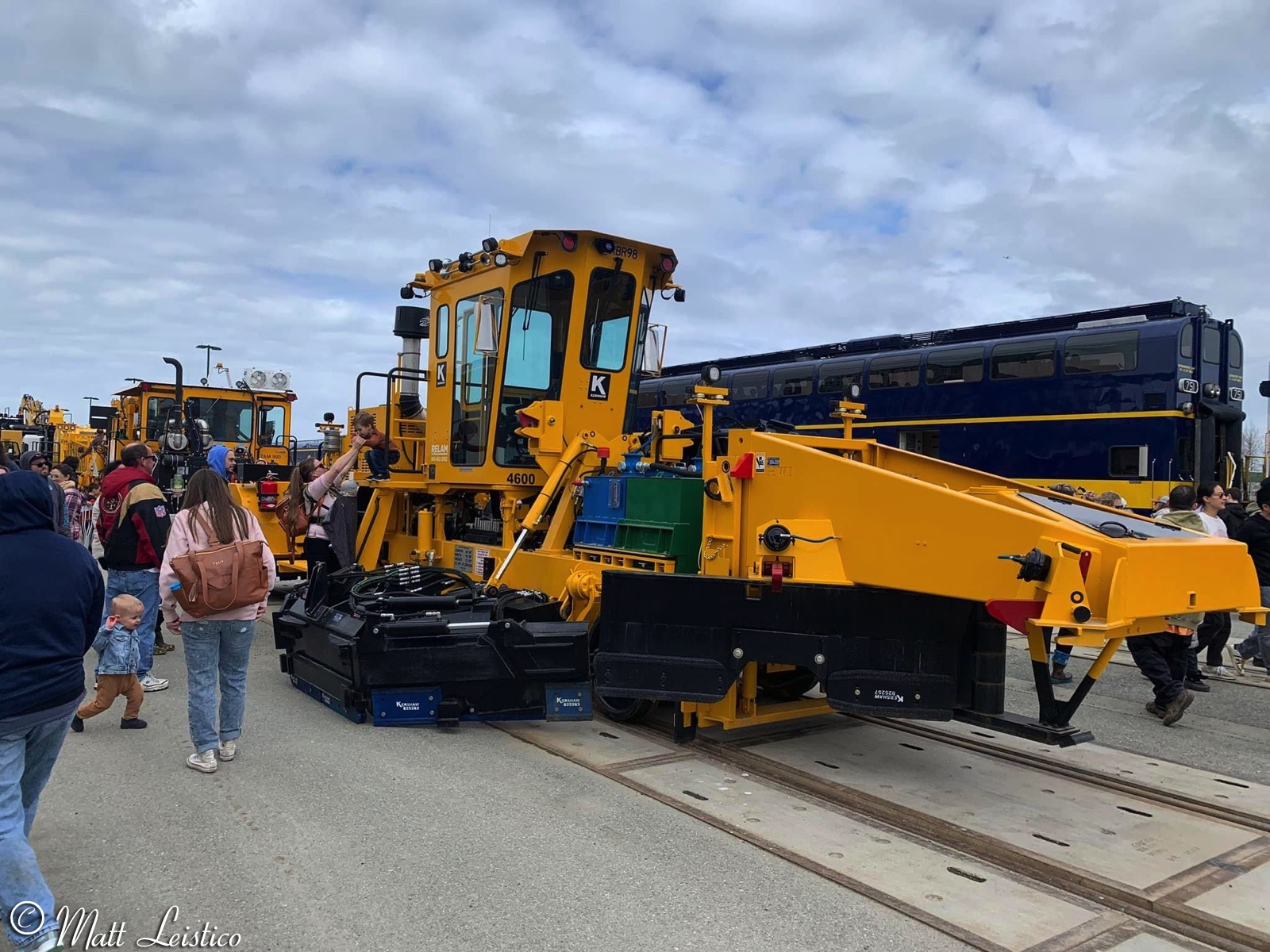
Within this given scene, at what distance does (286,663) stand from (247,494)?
4.34 metres

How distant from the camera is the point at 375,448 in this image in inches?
355

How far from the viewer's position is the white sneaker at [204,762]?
5031mm

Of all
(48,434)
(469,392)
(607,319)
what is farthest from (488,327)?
(48,434)

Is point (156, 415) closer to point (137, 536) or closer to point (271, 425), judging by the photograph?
point (271, 425)

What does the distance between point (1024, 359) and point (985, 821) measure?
533 inches

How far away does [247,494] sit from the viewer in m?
10.9


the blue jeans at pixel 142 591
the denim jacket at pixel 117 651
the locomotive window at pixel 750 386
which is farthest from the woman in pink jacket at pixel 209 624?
the locomotive window at pixel 750 386

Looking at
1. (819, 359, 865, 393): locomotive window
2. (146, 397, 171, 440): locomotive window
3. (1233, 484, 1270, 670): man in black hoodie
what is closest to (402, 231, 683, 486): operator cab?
(1233, 484, 1270, 670): man in black hoodie

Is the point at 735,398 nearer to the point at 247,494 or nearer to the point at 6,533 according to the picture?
the point at 247,494

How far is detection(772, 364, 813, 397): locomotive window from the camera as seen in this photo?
66.8 feet

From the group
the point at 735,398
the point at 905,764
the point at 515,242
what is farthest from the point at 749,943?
the point at 735,398

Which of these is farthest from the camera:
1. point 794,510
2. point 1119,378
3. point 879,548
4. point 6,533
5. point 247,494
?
point 1119,378

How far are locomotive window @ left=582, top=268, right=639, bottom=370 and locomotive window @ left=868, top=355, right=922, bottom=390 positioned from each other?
1186 cm

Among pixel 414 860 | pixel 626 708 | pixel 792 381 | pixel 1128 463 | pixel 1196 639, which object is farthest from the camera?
pixel 792 381
